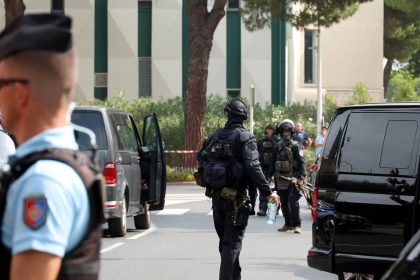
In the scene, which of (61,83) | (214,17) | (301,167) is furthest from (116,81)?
(61,83)

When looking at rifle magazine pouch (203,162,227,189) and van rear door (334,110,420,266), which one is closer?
van rear door (334,110,420,266)

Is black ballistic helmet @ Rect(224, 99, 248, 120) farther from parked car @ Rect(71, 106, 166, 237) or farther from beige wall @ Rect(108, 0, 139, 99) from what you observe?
beige wall @ Rect(108, 0, 139, 99)

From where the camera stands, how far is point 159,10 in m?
44.0

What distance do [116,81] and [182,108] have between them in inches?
219

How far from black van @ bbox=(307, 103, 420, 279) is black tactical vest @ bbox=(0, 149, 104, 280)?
585 centimetres

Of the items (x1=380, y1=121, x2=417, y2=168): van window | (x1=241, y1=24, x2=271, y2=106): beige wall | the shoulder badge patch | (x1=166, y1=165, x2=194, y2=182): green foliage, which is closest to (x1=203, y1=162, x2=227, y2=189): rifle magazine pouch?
(x1=380, y1=121, x2=417, y2=168): van window

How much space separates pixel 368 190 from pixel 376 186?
87 mm

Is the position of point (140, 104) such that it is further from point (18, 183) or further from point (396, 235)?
point (18, 183)

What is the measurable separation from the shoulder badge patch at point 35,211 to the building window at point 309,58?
50.6 m

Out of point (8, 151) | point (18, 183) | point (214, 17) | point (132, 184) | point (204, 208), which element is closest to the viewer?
point (18, 183)

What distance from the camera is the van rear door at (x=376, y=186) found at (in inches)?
354

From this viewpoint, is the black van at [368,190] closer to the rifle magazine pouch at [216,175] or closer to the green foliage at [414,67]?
the rifle magazine pouch at [216,175]

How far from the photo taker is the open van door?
17.4 m

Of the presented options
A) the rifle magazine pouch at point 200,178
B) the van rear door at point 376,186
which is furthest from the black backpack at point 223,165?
the van rear door at point 376,186
